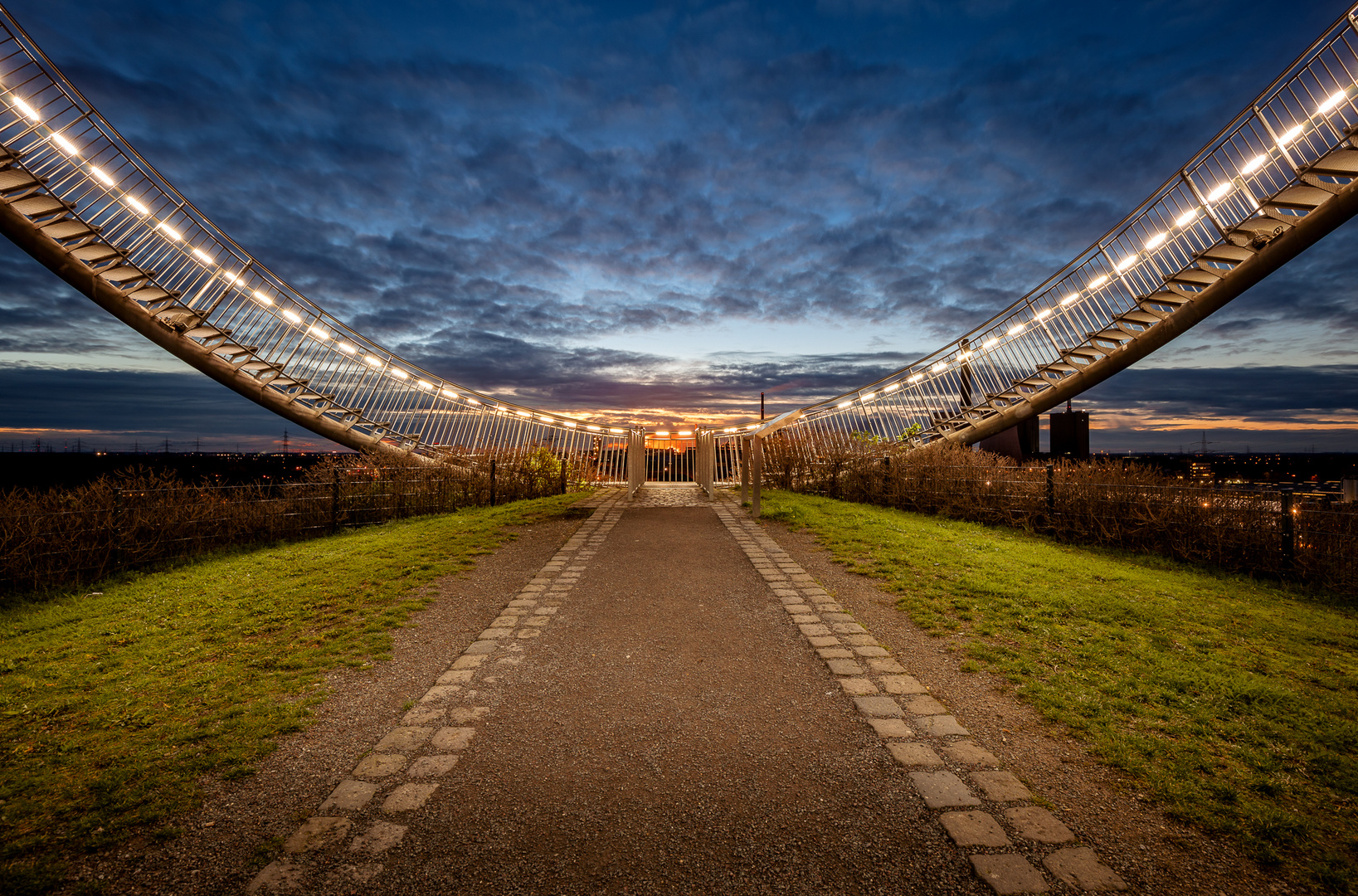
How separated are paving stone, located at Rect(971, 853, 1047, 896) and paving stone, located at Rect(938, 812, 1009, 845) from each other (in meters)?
0.08

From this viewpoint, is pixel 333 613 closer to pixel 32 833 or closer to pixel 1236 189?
pixel 32 833

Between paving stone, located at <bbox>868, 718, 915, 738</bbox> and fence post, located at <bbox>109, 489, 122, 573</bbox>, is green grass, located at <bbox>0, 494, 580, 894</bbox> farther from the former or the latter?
paving stone, located at <bbox>868, 718, 915, 738</bbox>

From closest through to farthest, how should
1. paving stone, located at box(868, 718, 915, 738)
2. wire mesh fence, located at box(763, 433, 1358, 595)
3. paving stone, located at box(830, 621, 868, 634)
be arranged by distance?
paving stone, located at box(868, 718, 915, 738) < paving stone, located at box(830, 621, 868, 634) < wire mesh fence, located at box(763, 433, 1358, 595)

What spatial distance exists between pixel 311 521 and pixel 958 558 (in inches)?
402

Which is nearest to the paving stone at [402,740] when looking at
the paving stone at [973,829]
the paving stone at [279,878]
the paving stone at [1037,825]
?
the paving stone at [279,878]

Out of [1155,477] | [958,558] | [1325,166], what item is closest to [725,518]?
[958,558]

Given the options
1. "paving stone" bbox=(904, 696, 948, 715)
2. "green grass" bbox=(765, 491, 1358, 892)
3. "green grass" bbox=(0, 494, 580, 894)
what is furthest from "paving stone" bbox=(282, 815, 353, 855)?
"green grass" bbox=(765, 491, 1358, 892)

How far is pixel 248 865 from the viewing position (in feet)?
7.36

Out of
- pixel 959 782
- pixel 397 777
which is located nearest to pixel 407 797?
pixel 397 777

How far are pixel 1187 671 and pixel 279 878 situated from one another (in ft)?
17.3

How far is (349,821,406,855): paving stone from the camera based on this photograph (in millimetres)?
2322

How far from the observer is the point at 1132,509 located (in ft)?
27.5

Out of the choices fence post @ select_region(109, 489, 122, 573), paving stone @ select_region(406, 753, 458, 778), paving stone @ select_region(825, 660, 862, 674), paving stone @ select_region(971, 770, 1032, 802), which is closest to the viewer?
paving stone @ select_region(971, 770, 1032, 802)

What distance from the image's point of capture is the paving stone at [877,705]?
353 cm
